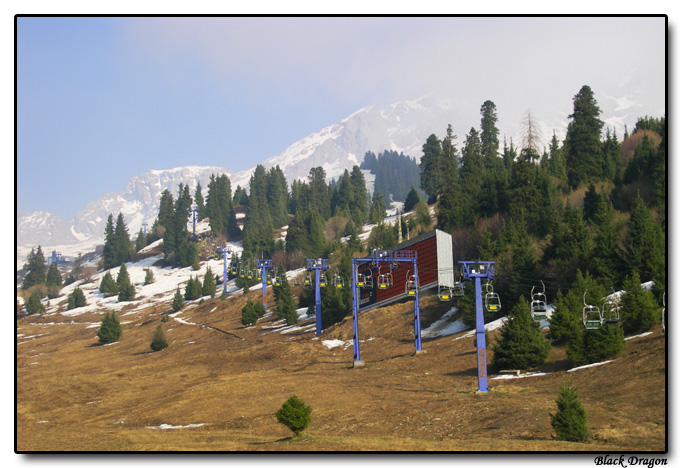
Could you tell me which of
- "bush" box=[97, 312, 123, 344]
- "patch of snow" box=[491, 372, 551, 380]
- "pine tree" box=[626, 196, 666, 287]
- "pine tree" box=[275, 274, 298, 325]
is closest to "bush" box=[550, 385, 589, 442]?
"patch of snow" box=[491, 372, 551, 380]

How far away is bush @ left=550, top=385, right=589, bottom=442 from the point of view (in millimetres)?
27688

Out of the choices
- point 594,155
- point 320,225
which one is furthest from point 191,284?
point 594,155

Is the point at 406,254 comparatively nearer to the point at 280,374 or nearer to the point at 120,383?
the point at 280,374

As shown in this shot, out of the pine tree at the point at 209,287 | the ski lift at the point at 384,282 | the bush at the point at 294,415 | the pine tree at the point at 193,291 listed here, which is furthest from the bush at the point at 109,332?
the bush at the point at 294,415

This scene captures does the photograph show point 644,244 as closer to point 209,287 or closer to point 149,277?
point 209,287

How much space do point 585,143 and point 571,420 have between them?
296ft

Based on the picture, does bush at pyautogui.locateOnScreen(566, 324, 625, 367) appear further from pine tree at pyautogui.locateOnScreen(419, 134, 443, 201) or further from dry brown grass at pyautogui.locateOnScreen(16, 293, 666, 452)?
pine tree at pyautogui.locateOnScreen(419, 134, 443, 201)

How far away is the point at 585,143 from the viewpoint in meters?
110

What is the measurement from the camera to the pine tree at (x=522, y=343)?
4644cm

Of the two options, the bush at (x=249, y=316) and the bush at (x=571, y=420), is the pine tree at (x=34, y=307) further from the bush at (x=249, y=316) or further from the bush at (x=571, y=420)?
the bush at (x=571, y=420)

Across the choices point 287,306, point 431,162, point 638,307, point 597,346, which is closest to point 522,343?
point 597,346

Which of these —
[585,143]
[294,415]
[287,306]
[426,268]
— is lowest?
[294,415]

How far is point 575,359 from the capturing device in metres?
44.2

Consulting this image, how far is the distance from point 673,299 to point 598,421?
22.1 feet
